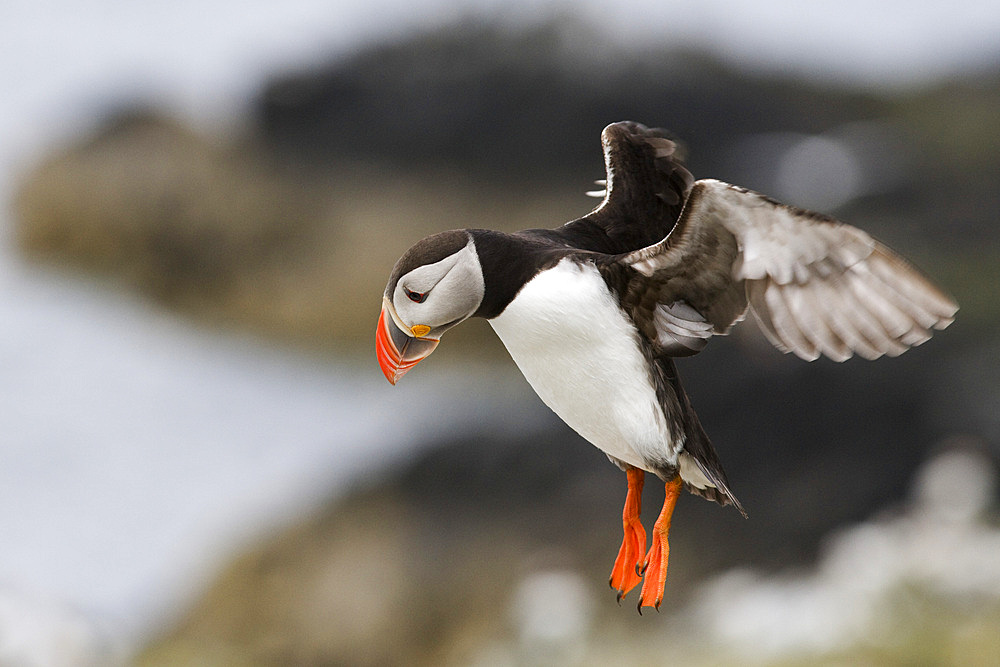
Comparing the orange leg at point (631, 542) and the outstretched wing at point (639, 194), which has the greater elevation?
the outstretched wing at point (639, 194)

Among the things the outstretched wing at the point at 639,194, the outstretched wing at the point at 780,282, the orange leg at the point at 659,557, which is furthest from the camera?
the outstretched wing at the point at 639,194

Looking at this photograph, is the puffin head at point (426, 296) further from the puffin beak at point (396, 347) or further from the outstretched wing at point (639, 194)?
the outstretched wing at point (639, 194)

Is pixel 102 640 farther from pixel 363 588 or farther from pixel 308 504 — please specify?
pixel 363 588

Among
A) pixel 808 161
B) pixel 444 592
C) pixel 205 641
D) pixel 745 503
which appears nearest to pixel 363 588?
pixel 444 592

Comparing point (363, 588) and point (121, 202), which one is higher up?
point (121, 202)

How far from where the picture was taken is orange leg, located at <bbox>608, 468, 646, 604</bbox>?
154 cm

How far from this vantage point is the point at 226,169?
7664 millimetres

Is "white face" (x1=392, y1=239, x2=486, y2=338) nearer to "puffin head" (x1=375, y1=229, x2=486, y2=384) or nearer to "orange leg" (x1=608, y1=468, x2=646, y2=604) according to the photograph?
"puffin head" (x1=375, y1=229, x2=486, y2=384)

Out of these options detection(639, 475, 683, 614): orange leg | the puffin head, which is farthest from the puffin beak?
detection(639, 475, 683, 614): orange leg

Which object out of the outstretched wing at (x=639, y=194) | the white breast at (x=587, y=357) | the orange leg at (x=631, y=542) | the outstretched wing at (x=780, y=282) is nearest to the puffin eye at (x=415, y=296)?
the white breast at (x=587, y=357)

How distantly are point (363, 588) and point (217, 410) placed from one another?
3.32 m

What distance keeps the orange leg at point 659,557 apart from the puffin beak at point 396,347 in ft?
1.26

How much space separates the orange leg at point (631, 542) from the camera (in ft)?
5.06

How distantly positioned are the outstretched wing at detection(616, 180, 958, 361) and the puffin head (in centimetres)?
19
